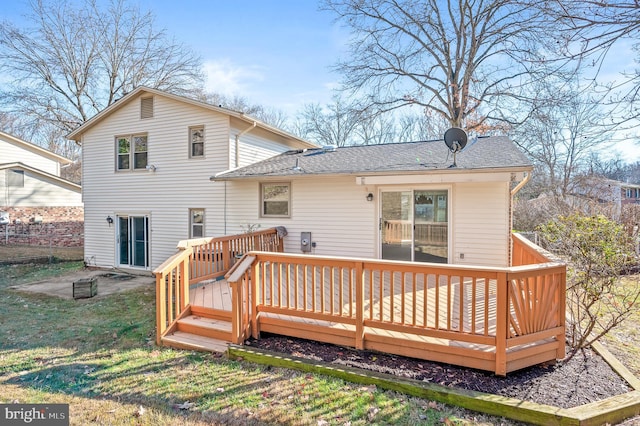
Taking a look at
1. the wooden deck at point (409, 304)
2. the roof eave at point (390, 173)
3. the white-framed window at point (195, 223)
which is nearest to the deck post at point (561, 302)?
the wooden deck at point (409, 304)

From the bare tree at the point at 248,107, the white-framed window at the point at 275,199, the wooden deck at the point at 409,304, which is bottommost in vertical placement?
the wooden deck at the point at 409,304

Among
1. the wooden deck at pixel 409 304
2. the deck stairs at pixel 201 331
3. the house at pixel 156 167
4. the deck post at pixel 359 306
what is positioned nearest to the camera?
the wooden deck at pixel 409 304

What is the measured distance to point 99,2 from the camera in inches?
835

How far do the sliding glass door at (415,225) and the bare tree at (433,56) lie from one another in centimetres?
1056

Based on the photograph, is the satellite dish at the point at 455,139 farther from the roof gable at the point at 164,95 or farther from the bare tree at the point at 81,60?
the bare tree at the point at 81,60

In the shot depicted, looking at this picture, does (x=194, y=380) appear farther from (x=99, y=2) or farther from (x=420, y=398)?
(x=99, y=2)

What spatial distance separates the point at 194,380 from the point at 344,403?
170cm

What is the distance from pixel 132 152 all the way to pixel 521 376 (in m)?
12.2

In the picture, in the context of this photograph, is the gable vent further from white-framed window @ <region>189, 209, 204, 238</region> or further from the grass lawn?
the grass lawn

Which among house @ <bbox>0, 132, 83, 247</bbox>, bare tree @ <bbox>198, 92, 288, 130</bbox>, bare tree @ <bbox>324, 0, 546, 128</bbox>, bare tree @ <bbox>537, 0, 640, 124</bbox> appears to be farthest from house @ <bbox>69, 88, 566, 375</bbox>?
bare tree @ <bbox>198, 92, 288, 130</bbox>

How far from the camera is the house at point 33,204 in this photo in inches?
637

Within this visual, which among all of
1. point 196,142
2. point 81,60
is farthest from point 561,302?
point 81,60

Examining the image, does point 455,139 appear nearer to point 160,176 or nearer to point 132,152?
point 160,176

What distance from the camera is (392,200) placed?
8320 mm
